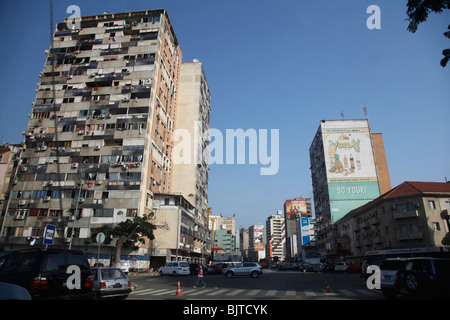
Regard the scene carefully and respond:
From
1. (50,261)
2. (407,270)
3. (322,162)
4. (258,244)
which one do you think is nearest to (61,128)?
(50,261)

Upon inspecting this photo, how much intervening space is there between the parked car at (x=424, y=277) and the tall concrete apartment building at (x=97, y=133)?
131 ft

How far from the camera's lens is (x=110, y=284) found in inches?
447

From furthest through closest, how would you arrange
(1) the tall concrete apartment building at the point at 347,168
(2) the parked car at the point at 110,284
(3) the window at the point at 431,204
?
(1) the tall concrete apartment building at the point at 347,168, (3) the window at the point at 431,204, (2) the parked car at the point at 110,284

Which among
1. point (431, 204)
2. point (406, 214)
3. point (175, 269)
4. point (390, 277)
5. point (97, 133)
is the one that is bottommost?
point (175, 269)

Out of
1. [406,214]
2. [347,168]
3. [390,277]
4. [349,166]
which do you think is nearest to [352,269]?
[406,214]

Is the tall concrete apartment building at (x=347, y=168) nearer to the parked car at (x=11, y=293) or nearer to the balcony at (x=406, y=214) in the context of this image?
the balcony at (x=406, y=214)

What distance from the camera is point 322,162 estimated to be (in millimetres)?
79938

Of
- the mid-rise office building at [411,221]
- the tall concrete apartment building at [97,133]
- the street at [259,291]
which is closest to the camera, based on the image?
the street at [259,291]

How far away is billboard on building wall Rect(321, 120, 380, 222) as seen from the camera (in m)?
72.8

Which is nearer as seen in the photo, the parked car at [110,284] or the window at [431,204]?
the parked car at [110,284]

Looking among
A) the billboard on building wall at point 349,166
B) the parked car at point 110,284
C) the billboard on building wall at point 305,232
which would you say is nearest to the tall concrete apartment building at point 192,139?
the billboard on building wall at point 349,166

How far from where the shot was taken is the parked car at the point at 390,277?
11966mm

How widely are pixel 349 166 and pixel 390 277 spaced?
67749 millimetres

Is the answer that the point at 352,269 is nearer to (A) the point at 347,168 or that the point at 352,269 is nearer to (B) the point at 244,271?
(B) the point at 244,271
